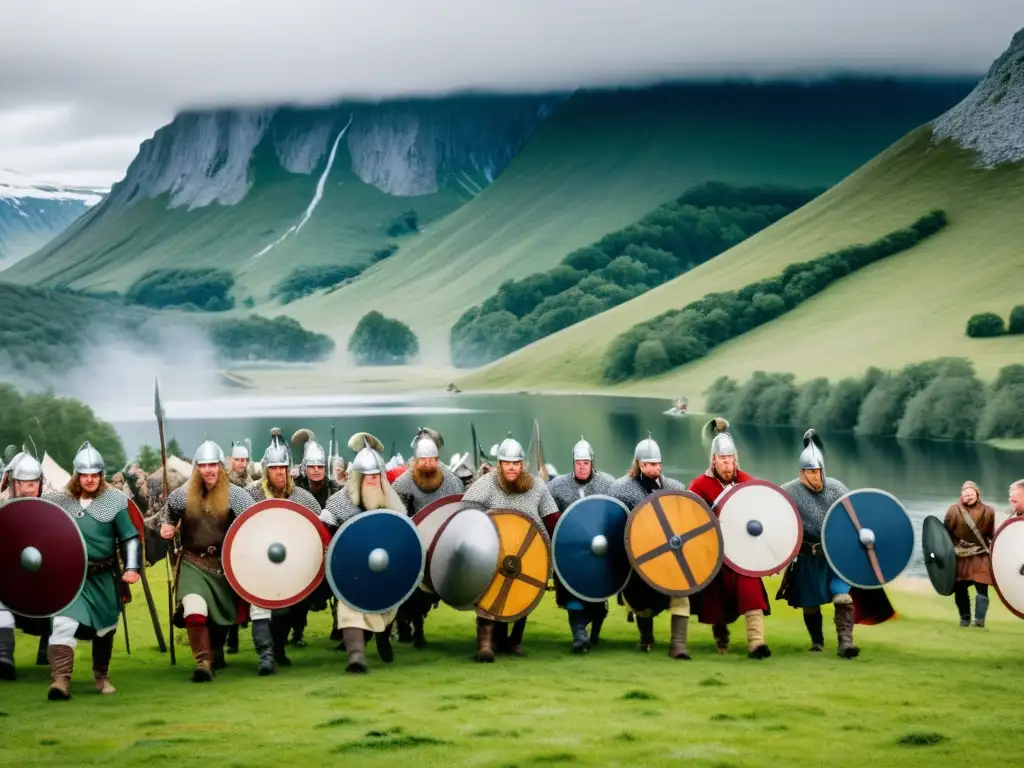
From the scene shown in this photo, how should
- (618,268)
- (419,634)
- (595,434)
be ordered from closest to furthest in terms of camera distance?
(419,634) < (595,434) < (618,268)

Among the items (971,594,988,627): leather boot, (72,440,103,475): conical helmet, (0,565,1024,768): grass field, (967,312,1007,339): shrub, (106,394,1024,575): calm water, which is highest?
(967,312,1007,339): shrub

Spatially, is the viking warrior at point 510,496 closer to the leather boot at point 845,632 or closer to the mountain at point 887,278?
the leather boot at point 845,632

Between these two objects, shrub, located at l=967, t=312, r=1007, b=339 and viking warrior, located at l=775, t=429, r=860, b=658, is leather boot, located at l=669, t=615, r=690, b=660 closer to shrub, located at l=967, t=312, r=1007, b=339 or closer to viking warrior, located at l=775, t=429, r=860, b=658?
viking warrior, located at l=775, t=429, r=860, b=658

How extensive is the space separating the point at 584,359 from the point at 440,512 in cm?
11249

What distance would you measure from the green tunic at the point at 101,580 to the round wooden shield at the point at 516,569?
270cm

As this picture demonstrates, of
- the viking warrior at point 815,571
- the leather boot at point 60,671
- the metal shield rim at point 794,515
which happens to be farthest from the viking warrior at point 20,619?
the viking warrior at point 815,571

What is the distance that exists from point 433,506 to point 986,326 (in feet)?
289

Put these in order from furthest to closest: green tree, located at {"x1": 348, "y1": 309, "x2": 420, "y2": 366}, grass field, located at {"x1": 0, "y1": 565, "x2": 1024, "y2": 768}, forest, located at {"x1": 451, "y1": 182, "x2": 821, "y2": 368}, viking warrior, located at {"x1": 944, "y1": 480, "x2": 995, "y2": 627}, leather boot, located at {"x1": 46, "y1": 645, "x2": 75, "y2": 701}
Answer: forest, located at {"x1": 451, "y1": 182, "x2": 821, "y2": 368} → green tree, located at {"x1": 348, "y1": 309, "x2": 420, "y2": 366} → viking warrior, located at {"x1": 944, "y1": 480, "x2": 995, "y2": 627} → leather boot, located at {"x1": 46, "y1": 645, "x2": 75, "y2": 701} → grass field, located at {"x1": 0, "y1": 565, "x2": 1024, "y2": 768}

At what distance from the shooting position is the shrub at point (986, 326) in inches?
3740

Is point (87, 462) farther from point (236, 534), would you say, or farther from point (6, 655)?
point (6, 655)

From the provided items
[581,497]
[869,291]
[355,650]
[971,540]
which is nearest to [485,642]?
[355,650]

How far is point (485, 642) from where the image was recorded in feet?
40.1

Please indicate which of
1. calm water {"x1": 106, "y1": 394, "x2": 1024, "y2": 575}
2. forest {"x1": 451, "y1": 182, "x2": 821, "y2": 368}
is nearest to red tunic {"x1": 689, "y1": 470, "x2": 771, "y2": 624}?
calm water {"x1": 106, "y1": 394, "x2": 1024, "y2": 575}

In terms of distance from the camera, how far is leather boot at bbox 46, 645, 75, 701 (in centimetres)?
1059
